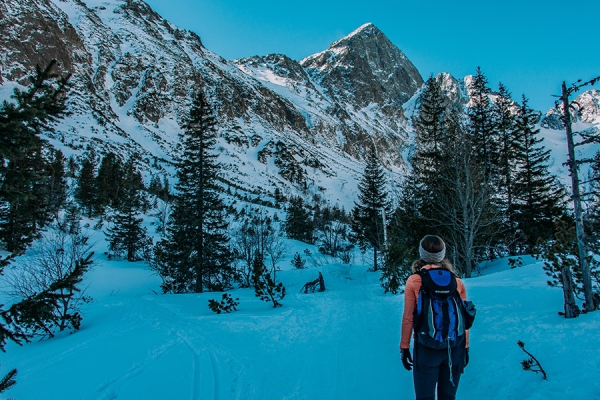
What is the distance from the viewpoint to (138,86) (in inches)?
4715

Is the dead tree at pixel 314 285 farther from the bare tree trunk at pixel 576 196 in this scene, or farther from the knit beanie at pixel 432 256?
the knit beanie at pixel 432 256

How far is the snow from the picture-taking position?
3.90 meters

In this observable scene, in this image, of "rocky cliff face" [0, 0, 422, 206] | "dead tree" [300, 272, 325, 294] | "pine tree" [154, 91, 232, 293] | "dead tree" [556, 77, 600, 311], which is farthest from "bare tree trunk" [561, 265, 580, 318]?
"rocky cliff face" [0, 0, 422, 206]

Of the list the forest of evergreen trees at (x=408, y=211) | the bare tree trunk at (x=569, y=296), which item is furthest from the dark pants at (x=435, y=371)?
the forest of evergreen trees at (x=408, y=211)

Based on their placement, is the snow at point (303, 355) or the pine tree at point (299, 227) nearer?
the snow at point (303, 355)

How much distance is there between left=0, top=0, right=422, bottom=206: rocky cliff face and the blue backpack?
83.7 m

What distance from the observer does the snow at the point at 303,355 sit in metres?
3.90

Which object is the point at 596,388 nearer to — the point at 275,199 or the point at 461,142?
the point at 461,142

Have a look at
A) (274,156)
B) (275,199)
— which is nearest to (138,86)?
(274,156)

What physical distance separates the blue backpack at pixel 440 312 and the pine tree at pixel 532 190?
17.8 meters

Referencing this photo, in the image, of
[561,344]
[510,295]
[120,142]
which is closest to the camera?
[561,344]

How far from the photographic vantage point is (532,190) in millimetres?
17438

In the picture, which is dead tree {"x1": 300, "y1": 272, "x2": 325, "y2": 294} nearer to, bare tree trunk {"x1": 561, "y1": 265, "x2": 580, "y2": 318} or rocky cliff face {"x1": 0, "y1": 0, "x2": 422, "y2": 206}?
bare tree trunk {"x1": 561, "y1": 265, "x2": 580, "y2": 318}

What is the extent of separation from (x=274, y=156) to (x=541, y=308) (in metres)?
126
